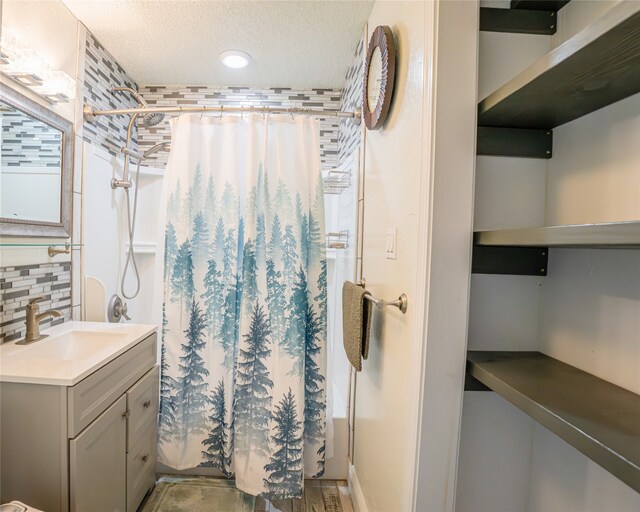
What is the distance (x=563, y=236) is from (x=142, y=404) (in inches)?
68.0

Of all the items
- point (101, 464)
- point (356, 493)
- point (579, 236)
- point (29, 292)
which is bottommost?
point (356, 493)

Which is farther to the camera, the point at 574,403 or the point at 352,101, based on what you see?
the point at 352,101

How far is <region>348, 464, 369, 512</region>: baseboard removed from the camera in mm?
1483

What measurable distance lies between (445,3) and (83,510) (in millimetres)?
1911

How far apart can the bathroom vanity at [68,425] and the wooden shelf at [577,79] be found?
4.92ft

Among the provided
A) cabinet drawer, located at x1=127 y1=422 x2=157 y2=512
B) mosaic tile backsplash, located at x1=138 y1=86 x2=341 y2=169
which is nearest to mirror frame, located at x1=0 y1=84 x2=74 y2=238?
mosaic tile backsplash, located at x1=138 y1=86 x2=341 y2=169

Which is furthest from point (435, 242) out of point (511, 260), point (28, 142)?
point (28, 142)

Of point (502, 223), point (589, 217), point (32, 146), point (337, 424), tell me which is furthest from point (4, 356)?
point (589, 217)

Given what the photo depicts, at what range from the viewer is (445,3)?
80cm

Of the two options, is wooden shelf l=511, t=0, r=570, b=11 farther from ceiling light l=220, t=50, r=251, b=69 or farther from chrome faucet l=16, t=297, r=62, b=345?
chrome faucet l=16, t=297, r=62, b=345

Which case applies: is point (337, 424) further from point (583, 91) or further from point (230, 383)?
point (583, 91)

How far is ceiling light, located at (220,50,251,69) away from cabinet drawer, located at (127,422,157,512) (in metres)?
2.09

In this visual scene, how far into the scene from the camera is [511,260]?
34.3 inches

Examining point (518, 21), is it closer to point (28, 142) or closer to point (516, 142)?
point (516, 142)
